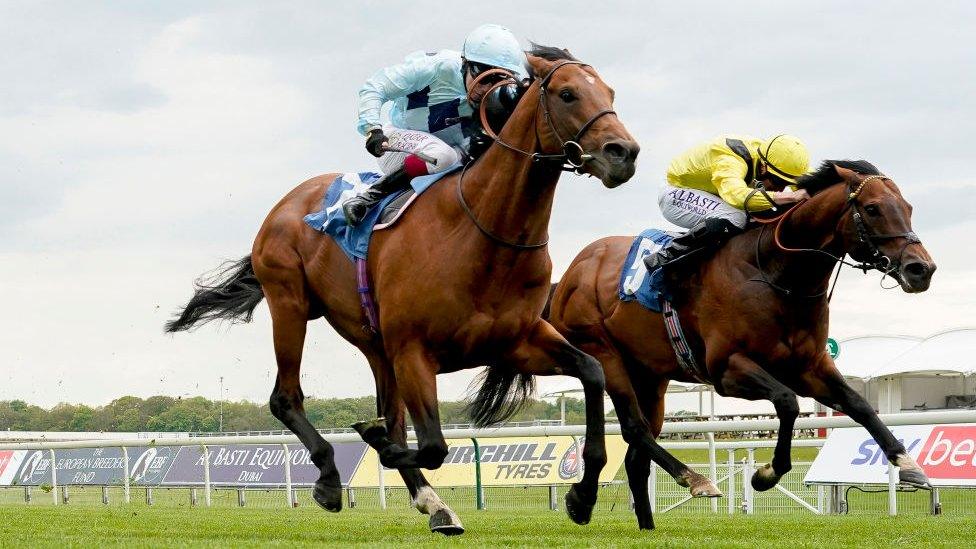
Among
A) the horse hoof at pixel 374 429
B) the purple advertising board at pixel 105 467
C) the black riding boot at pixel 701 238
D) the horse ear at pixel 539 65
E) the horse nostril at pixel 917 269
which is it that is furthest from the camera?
the purple advertising board at pixel 105 467

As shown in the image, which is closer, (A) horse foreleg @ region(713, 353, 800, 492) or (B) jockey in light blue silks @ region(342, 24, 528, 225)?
(B) jockey in light blue silks @ region(342, 24, 528, 225)

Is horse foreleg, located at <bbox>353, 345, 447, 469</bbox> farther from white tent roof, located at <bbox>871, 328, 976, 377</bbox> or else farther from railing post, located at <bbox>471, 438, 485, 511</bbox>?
white tent roof, located at <bbox>871, 328, 976, 377</bbox>

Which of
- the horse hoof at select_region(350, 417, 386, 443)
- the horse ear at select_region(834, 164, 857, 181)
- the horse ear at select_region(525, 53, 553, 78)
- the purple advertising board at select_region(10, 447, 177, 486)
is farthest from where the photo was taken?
the purple advertising board at select_region(10, 447, 177, 486)

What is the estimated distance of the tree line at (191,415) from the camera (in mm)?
10414

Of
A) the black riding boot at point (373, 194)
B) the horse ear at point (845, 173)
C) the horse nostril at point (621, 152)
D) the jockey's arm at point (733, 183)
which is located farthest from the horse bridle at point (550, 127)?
the horse ear at point (845, 173)

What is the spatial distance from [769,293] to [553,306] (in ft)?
7.02

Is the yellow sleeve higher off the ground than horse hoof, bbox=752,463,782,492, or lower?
higher

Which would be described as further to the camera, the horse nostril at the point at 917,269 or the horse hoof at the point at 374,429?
the horse hoof at the point at 374,429

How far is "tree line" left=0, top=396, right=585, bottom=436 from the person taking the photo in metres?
10.4

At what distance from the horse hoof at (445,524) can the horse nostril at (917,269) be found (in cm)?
262

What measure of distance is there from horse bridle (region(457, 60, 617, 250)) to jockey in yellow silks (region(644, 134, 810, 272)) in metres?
1.95

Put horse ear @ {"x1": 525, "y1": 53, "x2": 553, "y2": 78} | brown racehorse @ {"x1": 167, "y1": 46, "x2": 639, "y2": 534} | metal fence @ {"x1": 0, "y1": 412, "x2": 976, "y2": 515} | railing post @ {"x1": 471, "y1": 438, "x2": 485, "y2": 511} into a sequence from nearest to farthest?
brown racehorse @ {"x1": 167, "y1": 46, "x2": 639, "y2": 534} → horse ear @ {"x1": 525, "y1": 53, "x2": 553, "y2": 78} → metal fence @ {"x1": 0, "y1": 412, "x2": 976, "y2": 515} → railing post @ {"x1": 471, "y1": 438, "x2": 485, "y2": 511}

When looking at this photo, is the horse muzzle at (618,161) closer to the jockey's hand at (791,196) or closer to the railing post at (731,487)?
the jockey's hand at (791,196)

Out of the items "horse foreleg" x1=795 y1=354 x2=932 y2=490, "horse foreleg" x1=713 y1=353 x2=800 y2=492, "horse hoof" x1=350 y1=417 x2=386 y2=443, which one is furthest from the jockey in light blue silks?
"horse foreleg" x1=795 y1=354 x2=932 y2=490
